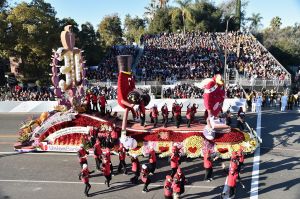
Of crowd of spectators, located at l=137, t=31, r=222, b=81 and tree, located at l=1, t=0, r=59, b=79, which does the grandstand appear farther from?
tree, located at l=1, t=0, r=59, b=79

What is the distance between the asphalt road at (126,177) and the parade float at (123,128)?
0.67 metres

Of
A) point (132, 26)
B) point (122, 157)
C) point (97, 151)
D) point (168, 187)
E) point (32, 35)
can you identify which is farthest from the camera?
point (132, 26)

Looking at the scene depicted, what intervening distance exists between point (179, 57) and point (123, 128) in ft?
87.5

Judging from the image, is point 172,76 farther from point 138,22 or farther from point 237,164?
point 138,22

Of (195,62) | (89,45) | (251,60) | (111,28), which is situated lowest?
(195,62)

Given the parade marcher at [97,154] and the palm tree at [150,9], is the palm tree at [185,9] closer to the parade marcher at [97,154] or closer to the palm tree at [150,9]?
the palm tree at [150,9]

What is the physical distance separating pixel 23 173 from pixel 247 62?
30.9m

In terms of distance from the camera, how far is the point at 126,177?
49.6ft

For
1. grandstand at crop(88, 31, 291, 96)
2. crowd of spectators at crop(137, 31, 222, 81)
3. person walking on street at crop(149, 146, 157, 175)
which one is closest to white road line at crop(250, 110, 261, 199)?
person walking on street at crop(149, 146, 157, 175)

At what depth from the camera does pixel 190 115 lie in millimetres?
18891

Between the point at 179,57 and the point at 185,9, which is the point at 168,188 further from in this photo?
the point at 185,9

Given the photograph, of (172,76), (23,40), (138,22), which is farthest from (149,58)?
(138,22)

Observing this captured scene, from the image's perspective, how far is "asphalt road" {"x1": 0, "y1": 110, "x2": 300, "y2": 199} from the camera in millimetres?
13516

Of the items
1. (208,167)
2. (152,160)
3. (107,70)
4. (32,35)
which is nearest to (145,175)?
(152,160)
